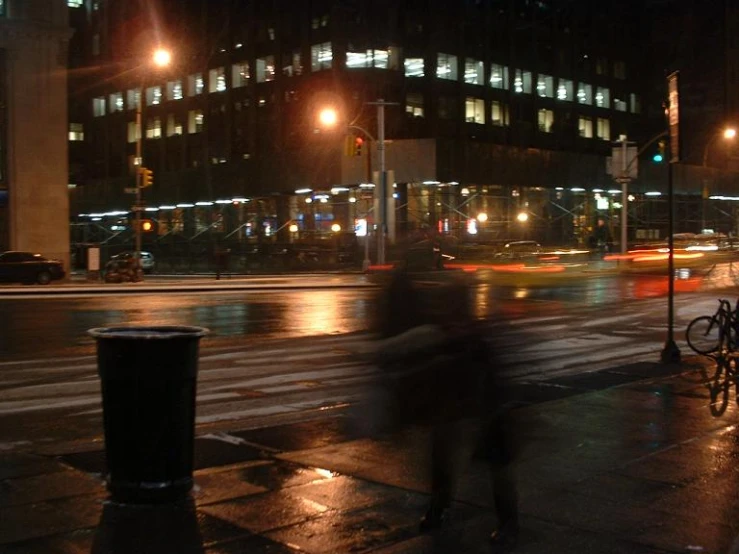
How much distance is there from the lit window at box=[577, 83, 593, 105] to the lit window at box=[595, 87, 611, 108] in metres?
1.41

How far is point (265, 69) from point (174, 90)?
14531 millimetres

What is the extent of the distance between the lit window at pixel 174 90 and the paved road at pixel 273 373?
70.6m

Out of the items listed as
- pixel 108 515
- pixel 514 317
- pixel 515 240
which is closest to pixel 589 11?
pixel 515 240

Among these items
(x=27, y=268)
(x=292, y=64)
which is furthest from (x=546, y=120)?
(x=27, y=268)

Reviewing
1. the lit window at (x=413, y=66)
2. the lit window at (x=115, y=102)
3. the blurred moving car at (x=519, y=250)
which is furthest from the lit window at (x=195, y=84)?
the blurred moving car at (x=519, y=250)

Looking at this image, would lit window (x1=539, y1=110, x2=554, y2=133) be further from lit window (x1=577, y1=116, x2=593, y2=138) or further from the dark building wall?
lit window (x1=577, y1=116, x2=593, y2=138)

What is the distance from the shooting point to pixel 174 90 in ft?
283

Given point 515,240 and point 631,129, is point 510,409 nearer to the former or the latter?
point 515,240

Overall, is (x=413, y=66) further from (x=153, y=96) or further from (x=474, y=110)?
(x=153, y=96)

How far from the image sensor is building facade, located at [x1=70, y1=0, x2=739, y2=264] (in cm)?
6078

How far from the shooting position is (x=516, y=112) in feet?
261

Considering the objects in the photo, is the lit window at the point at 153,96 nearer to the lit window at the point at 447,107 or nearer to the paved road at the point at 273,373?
the lit window at the point at 447,107

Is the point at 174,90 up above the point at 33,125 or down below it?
above

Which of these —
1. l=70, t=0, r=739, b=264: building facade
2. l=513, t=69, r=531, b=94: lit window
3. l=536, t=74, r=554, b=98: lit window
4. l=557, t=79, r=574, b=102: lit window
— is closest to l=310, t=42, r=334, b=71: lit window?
l=70, t=0, r=739, b=264: building facade
